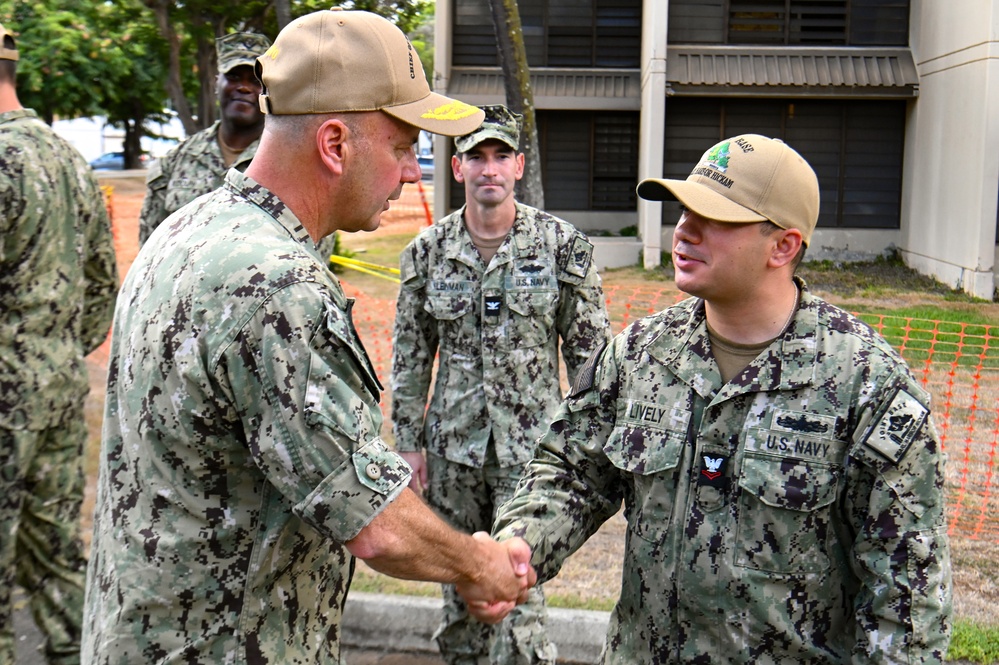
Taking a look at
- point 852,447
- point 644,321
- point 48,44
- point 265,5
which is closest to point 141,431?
point 644,321

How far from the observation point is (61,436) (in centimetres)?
434

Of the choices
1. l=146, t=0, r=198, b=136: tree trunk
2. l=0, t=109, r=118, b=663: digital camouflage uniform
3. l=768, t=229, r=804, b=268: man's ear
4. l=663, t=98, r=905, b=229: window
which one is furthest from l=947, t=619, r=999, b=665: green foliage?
l=663, t=98, r=905, b=229: window

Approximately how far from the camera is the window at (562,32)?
63.0 ft

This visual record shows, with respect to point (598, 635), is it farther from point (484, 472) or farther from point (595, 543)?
point (595, 543)

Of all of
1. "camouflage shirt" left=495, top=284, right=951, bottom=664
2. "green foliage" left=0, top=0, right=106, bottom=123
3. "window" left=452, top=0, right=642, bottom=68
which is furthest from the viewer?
"green foliage" left=0, top=0, right=106, bottom=123

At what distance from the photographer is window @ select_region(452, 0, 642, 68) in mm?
19188

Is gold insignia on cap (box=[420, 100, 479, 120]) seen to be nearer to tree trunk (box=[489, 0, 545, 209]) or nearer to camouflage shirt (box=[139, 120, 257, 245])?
camouflage shirt (box=[139, 120, 257, 245])

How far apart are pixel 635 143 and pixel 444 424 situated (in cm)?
1543

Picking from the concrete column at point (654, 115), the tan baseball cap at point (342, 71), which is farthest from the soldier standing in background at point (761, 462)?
the concrete column at point (654, 115)

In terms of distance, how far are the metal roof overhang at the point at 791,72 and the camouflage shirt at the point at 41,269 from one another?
47.3 ft

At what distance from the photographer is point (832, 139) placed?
18.9m

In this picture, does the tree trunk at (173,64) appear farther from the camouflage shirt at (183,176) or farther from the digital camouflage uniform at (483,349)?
the digital camouflage uniform at (483,349)

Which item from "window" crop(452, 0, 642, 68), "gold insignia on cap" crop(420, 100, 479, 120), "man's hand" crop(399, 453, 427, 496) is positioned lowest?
"man's hand" crop(399, 453, 427, 496)

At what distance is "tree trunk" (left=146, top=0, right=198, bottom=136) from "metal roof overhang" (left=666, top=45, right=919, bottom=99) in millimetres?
8484
